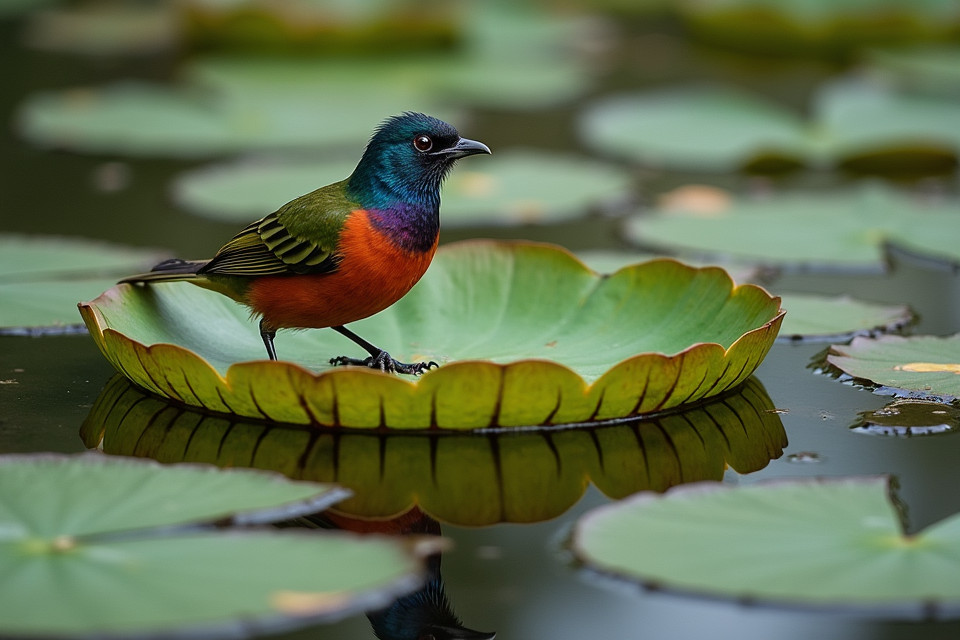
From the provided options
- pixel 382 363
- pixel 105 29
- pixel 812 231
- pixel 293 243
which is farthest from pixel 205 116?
pixel 382 363

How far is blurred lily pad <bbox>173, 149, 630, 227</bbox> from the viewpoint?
6.85 metres

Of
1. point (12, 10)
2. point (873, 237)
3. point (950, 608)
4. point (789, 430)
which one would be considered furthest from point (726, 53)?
point (950, 608)

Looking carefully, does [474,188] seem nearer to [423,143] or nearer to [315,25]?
[423,143]

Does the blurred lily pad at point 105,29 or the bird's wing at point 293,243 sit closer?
the bird's wing at point 293,243

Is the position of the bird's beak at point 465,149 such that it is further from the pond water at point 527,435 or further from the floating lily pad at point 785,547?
the floating lily pad at point 785,547

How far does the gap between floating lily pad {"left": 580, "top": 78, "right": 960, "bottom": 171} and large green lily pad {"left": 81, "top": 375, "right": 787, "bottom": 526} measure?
413 cm

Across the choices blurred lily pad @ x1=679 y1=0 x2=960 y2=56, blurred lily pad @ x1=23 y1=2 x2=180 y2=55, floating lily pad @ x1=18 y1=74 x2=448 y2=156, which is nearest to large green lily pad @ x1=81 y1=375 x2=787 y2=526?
floating lily pad @ x1=18 y1=74 x2=448 y2=156

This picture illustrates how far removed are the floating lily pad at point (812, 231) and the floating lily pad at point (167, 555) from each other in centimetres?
316

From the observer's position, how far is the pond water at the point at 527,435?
2.84 m

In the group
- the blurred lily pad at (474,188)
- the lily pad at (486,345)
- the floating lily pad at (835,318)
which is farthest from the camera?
the blurred lily pad at (474,188)

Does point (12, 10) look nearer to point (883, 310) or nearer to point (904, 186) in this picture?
point (904, 186)

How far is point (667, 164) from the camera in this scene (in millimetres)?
8203

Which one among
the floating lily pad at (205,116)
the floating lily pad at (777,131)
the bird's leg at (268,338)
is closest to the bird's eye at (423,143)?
the bird's leg at (268,338)

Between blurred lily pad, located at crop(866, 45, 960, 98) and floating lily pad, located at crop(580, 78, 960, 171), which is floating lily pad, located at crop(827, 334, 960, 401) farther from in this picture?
blurred lily pad, located at crop(866, 45, 960, 98)
